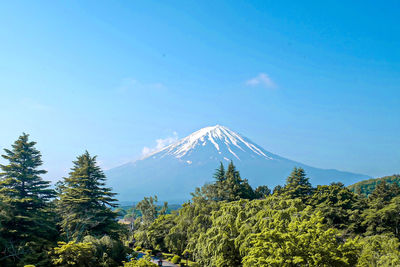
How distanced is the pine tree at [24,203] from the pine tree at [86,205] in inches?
63.7

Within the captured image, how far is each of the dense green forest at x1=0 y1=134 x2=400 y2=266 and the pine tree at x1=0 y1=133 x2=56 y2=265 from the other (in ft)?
0.24

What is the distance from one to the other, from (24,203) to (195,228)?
17.5 m

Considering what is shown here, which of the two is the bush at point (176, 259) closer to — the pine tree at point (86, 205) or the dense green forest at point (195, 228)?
the dense green forest at point (195, 228)

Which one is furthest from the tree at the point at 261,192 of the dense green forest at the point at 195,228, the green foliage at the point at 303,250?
the green foliage at the point at 303,250

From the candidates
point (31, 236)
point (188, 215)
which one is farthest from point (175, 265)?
point (31, 236)

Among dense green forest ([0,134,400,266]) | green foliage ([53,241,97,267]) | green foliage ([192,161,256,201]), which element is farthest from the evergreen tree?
green foliage ([53,241,97,267])

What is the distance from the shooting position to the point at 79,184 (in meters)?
28.4

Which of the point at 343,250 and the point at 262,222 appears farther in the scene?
the point at 262,222

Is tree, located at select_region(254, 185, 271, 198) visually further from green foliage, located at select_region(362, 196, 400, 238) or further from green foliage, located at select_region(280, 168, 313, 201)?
green foliage, located at select_region(362, 196, 400, 238)

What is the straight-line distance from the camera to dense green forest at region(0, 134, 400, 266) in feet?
47.6

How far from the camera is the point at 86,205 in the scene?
2677 cm

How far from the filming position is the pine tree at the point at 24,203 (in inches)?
813

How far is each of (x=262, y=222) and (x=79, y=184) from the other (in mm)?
18333

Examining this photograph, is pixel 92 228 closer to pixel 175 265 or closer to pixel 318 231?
pixel 175 265
